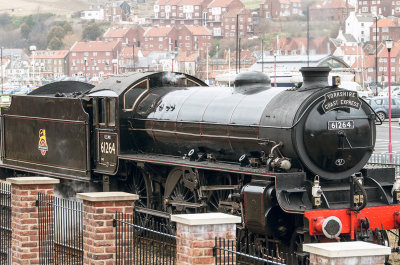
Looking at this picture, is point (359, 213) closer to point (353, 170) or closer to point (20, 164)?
point (353, 170)

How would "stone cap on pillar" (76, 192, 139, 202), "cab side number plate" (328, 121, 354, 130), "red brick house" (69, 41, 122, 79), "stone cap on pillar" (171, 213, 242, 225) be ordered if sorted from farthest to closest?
1. "red brick house" (69, 41, 122, 79)
2. "cab side number plate" (328, 121, 354, 130)
3. "stone cap on pillar" (76, 192, 139, 202)
4. "stone cap on pillar" (171, 213, 242, 225)

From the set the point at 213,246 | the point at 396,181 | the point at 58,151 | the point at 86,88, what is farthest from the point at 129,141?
the point at 213,246

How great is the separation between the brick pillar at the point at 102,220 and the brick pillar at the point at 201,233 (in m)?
2.17

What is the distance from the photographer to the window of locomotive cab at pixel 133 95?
1714 centimetres

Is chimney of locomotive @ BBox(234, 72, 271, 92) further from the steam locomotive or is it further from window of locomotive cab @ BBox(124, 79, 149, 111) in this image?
window of locomotive cab @ BBox(124, 79, 149, 111)

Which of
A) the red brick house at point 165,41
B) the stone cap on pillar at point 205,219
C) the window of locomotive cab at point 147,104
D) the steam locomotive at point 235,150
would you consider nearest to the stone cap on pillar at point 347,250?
the stone cap on pillar at point 205,219

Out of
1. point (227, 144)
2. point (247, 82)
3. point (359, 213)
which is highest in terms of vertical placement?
point (247, 82)

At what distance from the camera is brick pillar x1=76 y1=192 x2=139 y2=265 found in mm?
11086

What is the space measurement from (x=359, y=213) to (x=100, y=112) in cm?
613

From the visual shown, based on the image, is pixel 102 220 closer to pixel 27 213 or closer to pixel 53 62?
pixel 27 213

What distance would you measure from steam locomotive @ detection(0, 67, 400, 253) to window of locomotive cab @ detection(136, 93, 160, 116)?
25mm

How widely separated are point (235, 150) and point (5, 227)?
4368mm

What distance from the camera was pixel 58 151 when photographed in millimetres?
18750

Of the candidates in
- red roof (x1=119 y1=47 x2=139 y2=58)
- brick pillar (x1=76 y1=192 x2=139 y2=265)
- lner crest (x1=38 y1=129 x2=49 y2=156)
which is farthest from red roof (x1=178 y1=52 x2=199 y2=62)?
brick pillar (x1=76 y1=192 x2=139 y2=265)
